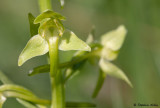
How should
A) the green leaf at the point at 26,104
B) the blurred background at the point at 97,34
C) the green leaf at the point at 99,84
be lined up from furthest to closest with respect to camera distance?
the blurred background at the point at 97,34
the green leaf at the point at 99,84
the green leaf at the point at 26,104

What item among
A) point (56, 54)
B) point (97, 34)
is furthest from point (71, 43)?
point (97, 34)

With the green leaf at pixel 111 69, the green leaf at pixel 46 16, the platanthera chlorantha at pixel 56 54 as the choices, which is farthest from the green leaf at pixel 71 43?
the green leaf at pixel 111 69

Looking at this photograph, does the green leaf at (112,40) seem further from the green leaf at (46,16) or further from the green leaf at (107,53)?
the green leaf at (46,16)

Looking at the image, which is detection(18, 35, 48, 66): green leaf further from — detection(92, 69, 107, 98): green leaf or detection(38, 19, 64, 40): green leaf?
detection(92, 69, 107, 98): green leaf

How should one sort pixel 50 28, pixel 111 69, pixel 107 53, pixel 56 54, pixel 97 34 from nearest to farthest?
pixel 56 54
pixel 50 28
pixel 111 69
pixel 107 53
pixel 97 34

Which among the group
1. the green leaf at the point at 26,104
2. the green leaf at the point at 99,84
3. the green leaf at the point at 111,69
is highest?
the green leaf at the point at 111,69

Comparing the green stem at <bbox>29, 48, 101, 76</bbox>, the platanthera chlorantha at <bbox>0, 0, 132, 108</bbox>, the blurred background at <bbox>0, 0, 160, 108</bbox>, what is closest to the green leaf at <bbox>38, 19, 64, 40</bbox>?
the platanthera chlorantha at <bbox>0, 0, 132, 108</bbox>

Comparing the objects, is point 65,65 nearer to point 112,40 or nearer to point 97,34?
point 112,40
